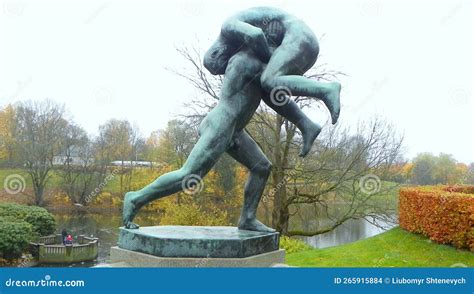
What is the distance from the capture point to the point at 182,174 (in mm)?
4281

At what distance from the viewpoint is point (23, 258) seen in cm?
1986

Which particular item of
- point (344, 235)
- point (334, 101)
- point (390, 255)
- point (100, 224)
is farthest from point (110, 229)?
point (334, 101)

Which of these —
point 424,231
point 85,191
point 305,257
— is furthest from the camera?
point 85,191

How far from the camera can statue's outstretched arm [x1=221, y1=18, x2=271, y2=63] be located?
4484 mm

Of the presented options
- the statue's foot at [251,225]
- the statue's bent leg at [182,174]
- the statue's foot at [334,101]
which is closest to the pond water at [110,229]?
the statue's foot at [251,225]

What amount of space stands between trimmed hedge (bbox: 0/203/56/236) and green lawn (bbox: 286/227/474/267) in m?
14.1

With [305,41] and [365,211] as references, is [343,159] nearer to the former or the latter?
[365,211]

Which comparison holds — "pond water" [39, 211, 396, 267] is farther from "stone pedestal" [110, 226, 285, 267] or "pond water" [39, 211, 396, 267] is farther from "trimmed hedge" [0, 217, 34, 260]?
"stone pedestal" [110, 226, 285, 267]

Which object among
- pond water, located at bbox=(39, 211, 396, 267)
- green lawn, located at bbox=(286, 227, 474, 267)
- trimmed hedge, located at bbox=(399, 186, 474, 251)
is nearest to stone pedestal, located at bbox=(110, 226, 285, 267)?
green lawn, located at bbox=(286, 227, 474, 267)

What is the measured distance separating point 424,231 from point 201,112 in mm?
9555

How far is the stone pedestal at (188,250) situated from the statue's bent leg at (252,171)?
0.55 m

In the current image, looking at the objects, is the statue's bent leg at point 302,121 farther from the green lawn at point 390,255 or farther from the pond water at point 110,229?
the pond water at point 110,229

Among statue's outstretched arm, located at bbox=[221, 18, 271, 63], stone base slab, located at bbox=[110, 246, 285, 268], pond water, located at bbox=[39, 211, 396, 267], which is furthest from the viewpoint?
pond water, located at bbox=[39, 211, 396, 267]

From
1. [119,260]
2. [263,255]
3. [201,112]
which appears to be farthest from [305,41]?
[201,112]
